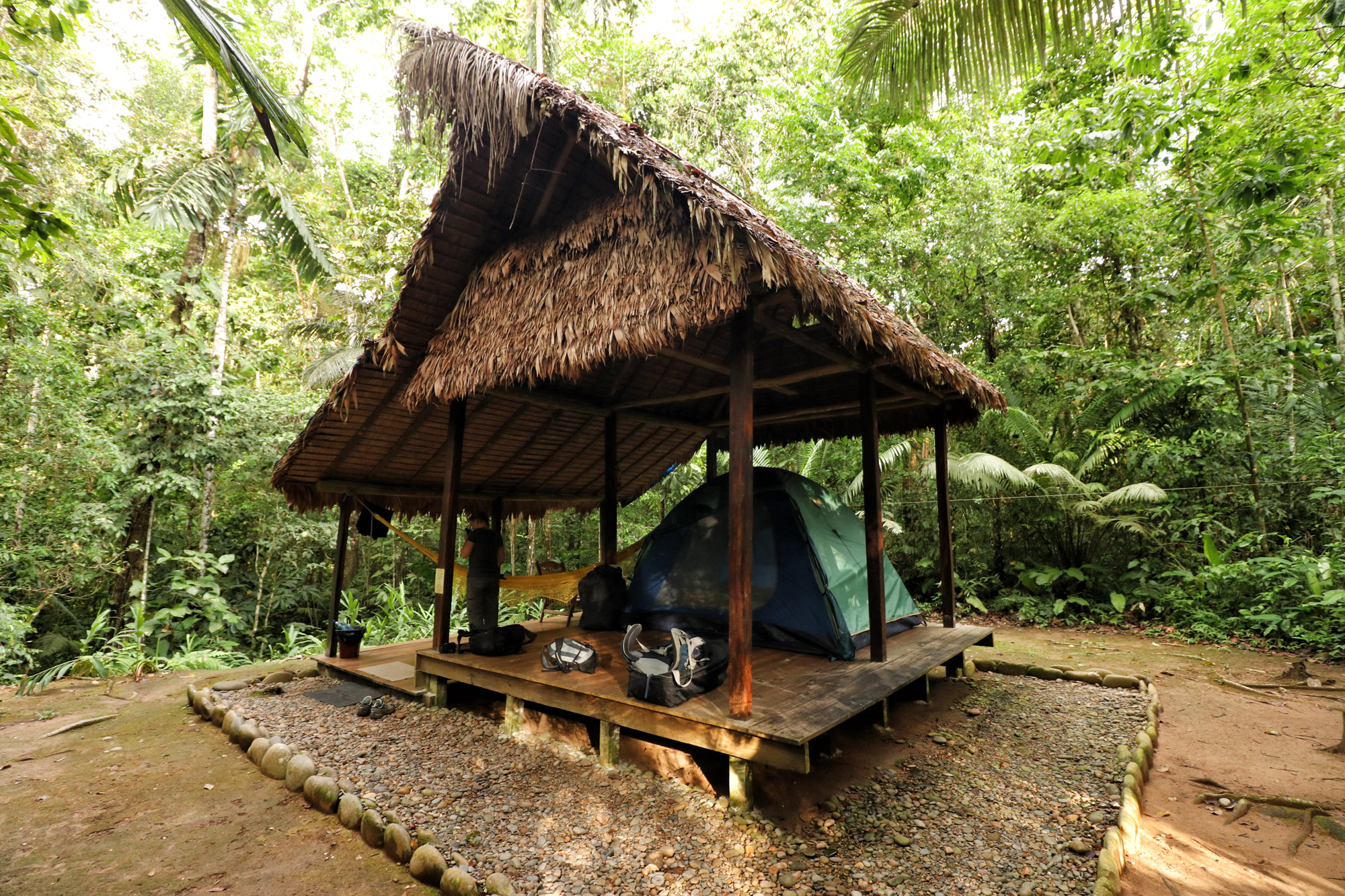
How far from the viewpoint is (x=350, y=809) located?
2.56 metres

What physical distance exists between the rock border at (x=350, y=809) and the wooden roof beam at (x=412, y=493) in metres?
1.62

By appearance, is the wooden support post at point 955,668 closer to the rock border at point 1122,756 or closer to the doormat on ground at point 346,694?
the rock border at point 1122,756

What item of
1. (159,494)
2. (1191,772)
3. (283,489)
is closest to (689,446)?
(283,489)

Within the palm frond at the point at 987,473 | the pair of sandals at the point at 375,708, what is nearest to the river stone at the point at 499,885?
the pair of sandals at the point at 375,708

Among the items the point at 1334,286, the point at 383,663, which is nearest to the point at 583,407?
the point at 383,663

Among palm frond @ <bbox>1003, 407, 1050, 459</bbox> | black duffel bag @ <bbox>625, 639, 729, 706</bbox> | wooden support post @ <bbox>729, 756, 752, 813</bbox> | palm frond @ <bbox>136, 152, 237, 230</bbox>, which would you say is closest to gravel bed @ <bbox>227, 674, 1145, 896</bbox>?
wooden support post @ <bbox>729, 756, 752, 813</bbox>

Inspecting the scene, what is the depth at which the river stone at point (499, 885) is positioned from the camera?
1.98 m

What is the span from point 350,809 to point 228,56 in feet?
9.13

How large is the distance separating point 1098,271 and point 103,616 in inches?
465

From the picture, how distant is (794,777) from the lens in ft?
8.99

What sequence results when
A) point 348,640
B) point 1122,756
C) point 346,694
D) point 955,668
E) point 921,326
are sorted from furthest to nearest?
point 921,326 → point 348,640 → point 955,668 → point 346,694 → point 1122,756

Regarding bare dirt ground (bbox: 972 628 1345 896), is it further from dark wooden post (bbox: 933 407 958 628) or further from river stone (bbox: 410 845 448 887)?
river stone (bbox: 410 845 448 887)

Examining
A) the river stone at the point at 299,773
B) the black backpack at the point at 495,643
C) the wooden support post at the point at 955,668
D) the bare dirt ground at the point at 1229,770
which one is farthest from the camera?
the wooden support post at the point at 955,668

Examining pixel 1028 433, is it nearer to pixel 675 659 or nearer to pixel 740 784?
pixel 675 659
